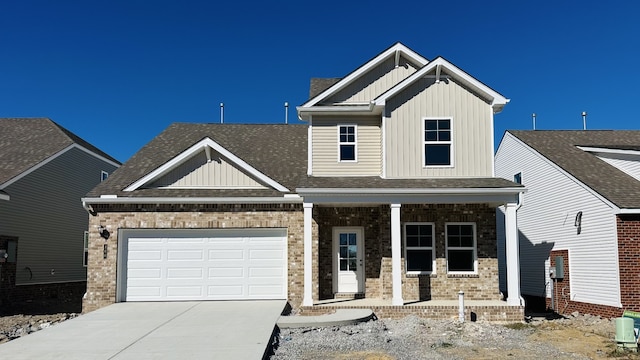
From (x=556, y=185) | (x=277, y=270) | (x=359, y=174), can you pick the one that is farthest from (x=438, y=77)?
(x=277, y=270)

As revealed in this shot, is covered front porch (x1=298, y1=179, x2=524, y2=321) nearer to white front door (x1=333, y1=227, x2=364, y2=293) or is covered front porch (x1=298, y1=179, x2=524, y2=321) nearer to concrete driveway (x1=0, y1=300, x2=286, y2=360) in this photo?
white front door (x1=333, y1=227, x2=364, y2=293)

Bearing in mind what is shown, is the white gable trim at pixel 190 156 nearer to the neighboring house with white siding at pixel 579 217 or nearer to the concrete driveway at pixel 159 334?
the concrete driveway at pixel 159 334

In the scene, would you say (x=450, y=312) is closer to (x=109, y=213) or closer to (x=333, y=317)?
(x=333, y=317)

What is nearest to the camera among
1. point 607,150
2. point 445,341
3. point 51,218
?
point 445,341

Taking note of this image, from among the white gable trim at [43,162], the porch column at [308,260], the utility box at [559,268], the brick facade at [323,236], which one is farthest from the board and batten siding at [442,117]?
the white gable trim at [43,162]

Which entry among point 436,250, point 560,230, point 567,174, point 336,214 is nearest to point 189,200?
point 336,214

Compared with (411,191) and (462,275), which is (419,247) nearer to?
(462,275)

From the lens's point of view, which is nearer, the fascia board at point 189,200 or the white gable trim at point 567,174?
the white gable trim at point 567,174

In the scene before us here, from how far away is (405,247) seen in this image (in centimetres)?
1564

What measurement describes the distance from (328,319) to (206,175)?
6.02 metres

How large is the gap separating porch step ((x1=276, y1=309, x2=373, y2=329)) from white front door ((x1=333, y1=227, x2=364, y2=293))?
243 centimetres

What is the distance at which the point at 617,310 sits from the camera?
47.6 ft

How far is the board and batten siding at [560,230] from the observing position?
49.6 feet

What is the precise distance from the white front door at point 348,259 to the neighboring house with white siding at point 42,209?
10.2 meters
